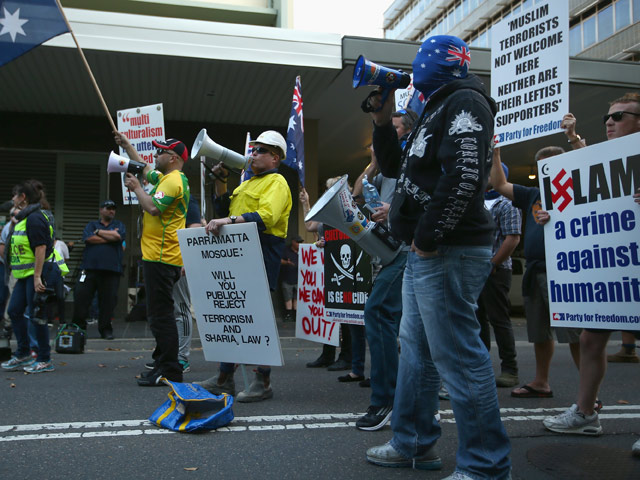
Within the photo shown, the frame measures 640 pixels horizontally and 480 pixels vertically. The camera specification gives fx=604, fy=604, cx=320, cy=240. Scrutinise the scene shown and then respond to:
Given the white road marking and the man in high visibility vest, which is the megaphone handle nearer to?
the white road marking

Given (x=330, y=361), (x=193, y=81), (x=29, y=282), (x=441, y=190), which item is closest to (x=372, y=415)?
(x=441, y=190)

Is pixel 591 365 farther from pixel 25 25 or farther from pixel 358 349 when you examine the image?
pixel 25 25

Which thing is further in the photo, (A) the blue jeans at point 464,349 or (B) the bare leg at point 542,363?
(B) the bare leg at point 542,363

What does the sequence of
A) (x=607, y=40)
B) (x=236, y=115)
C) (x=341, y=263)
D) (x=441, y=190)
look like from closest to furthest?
(x=441, y=190), (x=341, y=263), (x=236, y=115), (x=607, y=40)

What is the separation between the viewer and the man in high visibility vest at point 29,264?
19.7 ft

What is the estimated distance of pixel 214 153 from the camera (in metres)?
5.12

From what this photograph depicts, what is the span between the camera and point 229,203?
5.02 meters

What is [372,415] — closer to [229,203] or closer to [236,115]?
[229,203]

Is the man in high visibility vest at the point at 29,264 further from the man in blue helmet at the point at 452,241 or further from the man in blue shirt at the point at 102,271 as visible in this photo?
the man in blue helmet at the point at 452,241

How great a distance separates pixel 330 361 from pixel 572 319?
11.4 feet

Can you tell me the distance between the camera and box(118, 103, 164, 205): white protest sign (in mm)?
8719

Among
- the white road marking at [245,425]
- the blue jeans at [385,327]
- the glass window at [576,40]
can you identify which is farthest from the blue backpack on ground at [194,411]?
the glass window at [576,40]

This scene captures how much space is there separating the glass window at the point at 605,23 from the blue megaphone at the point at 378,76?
30676 mm

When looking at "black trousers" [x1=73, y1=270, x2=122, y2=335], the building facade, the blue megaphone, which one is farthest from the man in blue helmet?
"black trousers" [x1=73, y1=270, x2=122, y2=335]
